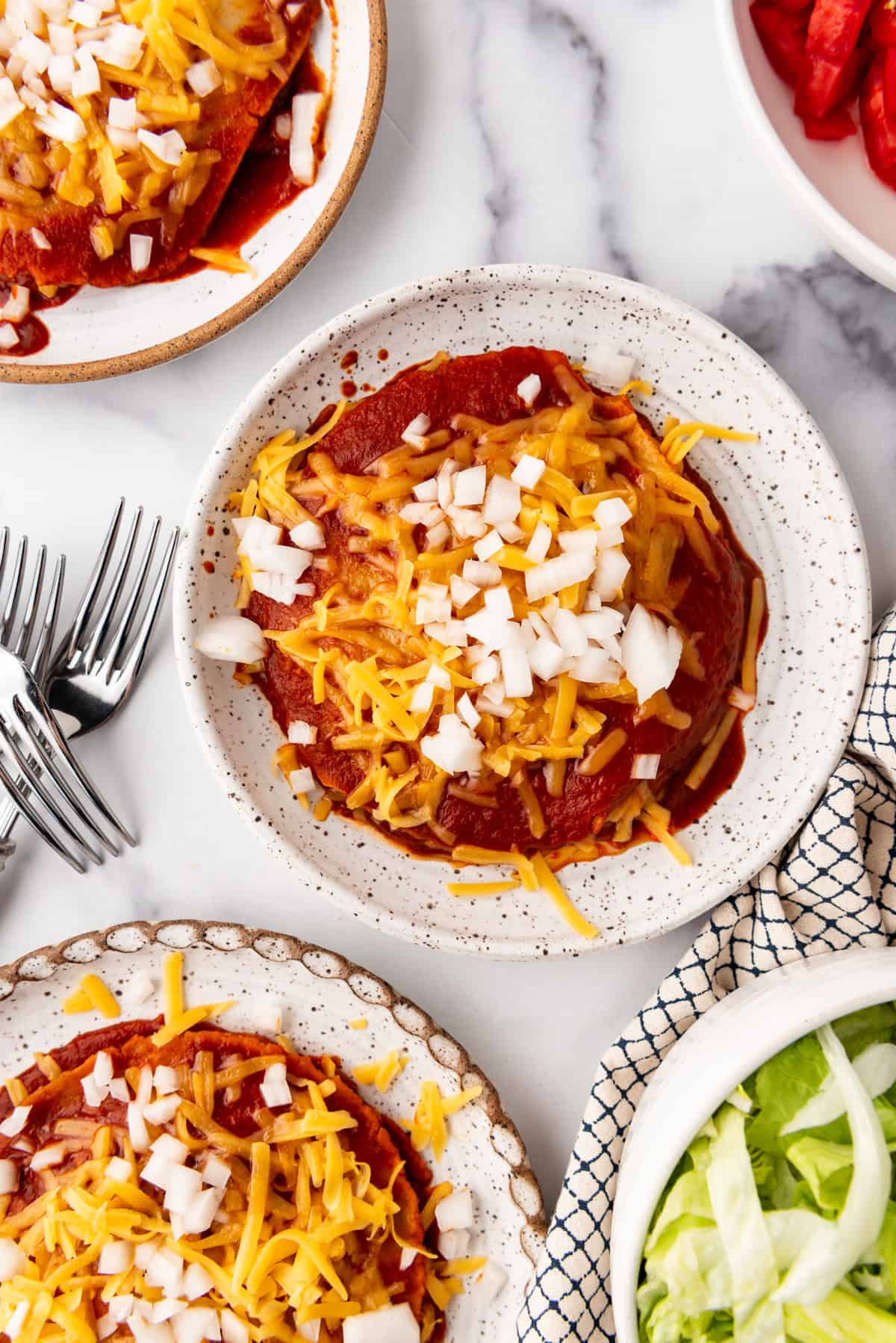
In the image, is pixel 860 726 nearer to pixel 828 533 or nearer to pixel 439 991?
pixel 828 533

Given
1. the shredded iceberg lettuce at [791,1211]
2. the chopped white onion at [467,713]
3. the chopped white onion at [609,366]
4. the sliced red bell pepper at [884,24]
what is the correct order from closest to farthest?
1. the shredded iceberg lettuce at [791,1211]
2. the sliced red bell pepper at [884,24]
3. the chopped white onion at [467,713]
4. the chopped white onion at [609,366]

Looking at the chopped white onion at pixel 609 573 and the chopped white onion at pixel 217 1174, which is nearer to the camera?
the chopped white onion at pixel 609 573

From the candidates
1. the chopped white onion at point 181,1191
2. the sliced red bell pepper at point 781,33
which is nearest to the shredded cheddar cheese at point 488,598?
the sliced red bell pepper at point 781,33

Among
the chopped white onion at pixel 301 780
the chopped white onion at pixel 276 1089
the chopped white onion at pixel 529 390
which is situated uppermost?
the chopped white onion at pixel 529 390

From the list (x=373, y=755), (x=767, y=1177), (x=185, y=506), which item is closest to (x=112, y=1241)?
(x=373, y=755)

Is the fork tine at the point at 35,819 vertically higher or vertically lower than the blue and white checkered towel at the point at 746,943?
lower

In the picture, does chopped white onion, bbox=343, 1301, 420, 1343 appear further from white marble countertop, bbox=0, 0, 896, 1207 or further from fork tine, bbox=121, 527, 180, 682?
fork tine, bbox=121, 527, 180, 682

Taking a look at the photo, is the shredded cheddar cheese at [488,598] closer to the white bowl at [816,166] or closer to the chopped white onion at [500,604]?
the chopped white onion at [500,604]
